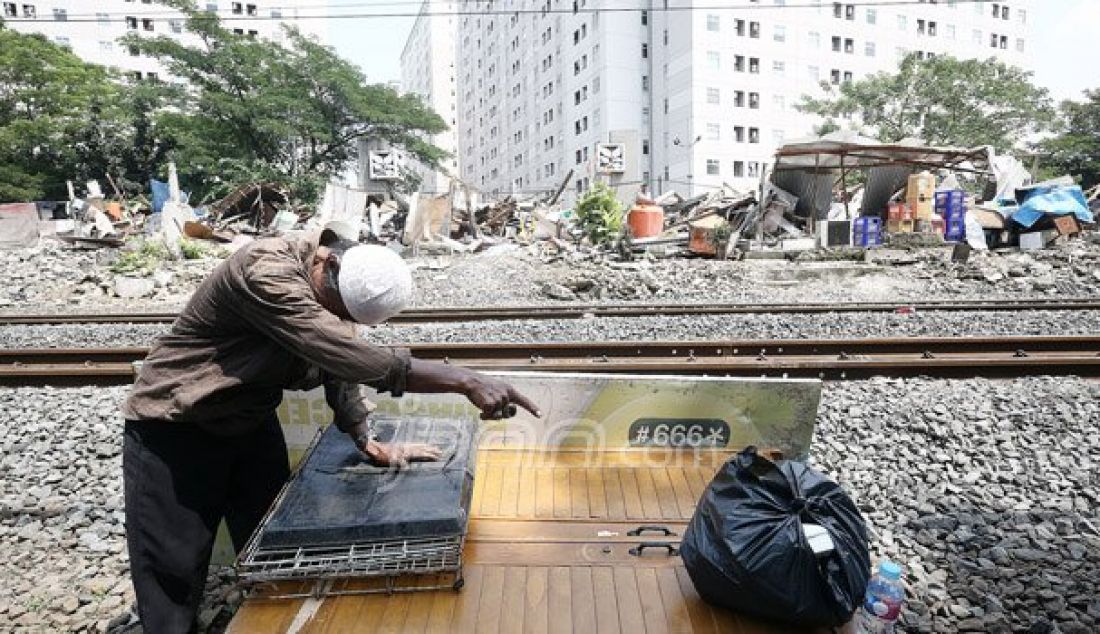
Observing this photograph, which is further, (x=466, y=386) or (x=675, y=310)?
(x=675, y=310)

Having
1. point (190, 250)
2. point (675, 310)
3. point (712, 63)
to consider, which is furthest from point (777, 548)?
point (712, 63)

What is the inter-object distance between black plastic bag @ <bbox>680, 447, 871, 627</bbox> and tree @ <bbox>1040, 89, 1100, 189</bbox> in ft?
165

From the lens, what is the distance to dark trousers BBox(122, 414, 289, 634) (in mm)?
2377

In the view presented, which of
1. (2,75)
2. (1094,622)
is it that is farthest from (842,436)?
(2,75)

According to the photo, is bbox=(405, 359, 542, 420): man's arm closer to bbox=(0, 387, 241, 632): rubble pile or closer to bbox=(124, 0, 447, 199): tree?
bbox=(0, 387, 241, 632): rubble pile

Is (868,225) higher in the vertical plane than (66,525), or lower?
higher

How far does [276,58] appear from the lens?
123ft

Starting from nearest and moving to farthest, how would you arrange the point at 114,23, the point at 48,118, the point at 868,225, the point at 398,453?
the point at 398,453, the point at 868,225, the point at 48,118, the point at 114,23

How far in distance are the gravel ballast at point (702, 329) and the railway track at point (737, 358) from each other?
91cm

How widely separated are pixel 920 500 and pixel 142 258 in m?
16.2

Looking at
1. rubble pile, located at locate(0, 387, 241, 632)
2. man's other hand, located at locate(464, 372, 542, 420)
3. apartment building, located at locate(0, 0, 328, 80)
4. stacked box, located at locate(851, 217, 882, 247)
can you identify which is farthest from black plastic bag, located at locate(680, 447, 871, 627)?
apartment building, located at locate(0, 0, 328, 80)

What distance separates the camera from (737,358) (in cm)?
633

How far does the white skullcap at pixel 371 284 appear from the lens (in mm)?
2051

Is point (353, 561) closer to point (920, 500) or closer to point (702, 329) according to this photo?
point (920, 500)
